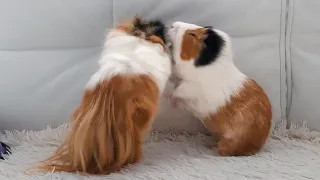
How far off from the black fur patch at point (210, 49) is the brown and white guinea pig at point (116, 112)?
0.08 meters

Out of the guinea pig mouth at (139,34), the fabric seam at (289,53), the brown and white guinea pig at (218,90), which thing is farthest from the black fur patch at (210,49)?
the fabric seam at (289,53)

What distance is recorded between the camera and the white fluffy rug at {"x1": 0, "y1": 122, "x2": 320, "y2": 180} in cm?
101

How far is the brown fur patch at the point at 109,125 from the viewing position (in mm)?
996

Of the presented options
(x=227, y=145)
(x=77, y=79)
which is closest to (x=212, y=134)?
(x=227, y=145)

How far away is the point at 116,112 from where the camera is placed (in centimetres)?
100

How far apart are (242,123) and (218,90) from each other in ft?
0.27

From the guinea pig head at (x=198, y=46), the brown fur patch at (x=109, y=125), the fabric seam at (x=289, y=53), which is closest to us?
the brown fur patch at (x=109, y=125)

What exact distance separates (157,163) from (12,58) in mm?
426

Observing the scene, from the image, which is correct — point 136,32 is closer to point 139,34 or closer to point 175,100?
point 139,34

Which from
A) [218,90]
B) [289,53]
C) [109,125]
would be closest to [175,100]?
[218,90]

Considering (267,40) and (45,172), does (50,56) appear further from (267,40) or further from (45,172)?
(267,40)

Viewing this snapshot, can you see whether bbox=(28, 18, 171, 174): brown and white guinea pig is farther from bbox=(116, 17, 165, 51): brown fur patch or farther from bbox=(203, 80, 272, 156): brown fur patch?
bbox=(203, 80, 272, 156): brown fur patch

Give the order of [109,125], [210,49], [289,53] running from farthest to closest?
[289,53] → [210,49] → [109,125]

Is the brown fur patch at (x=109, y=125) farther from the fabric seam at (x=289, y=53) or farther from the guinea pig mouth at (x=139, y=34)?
the fabric seam at (x=289, y=53)
